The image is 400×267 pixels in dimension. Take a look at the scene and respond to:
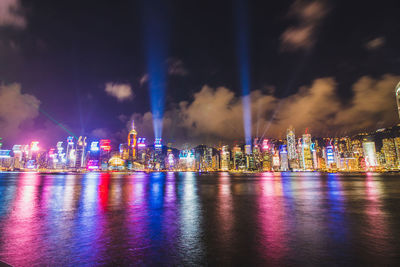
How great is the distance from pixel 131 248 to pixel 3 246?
5.94 meters

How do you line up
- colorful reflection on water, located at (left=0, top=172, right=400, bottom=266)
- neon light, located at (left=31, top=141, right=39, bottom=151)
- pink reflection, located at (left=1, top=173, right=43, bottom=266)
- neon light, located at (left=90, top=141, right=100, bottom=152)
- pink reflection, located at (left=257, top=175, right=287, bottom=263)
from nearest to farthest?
colorful reflection on water, located at (left=0, top=172, right=400, bottom=266) → pink reflection, located at (left=1, top=173, right=43, bottom=266) → pink reflection, located at (left=257, top=175, right=287, bottom=263) → neon light, located at (left=31, top=141, right=39, bottom=151) → neon light, located at (left=90, top=141, right=100, bottom=152)

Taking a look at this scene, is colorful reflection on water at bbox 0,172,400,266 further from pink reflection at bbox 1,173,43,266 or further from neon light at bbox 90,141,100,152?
neon light at bbox 90,141,100,152

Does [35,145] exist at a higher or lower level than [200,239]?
higher

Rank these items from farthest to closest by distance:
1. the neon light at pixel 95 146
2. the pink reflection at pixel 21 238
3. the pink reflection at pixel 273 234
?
the neon light at pixel 95 146, the pink reflection at pixel 273 234, the pink reflection at pixel 21 238

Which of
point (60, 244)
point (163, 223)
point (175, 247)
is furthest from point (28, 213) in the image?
point (175, 247)

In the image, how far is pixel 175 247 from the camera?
9.38 m

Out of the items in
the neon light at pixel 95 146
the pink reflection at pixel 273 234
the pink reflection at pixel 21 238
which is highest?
the neon light at pixel 95 146

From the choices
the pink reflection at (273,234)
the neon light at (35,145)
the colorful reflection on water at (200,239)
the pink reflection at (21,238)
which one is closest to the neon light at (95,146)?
the neon light at (35,145)

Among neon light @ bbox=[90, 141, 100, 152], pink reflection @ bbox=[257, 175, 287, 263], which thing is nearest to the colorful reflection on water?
pink reflection @ bbox=[257, 175, 287, 263]

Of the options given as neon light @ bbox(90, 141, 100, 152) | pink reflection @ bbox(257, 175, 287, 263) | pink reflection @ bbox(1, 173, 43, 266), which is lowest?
pink reflection @ bbox(257, 175, 287, 263)

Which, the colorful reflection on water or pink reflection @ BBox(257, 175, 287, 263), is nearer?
the colorful reflection on water

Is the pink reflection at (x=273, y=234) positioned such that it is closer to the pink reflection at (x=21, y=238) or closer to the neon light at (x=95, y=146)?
the pink reflection at (x=21, y=238)

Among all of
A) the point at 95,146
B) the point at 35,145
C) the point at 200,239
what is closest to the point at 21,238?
the point at 200,239

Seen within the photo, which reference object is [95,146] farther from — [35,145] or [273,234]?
[273,234]
